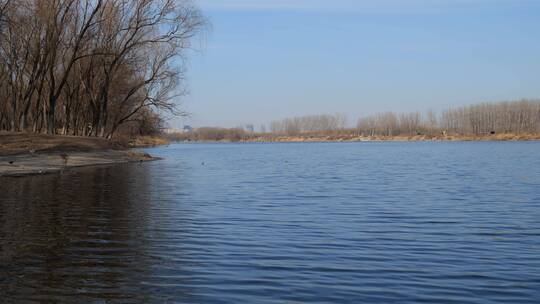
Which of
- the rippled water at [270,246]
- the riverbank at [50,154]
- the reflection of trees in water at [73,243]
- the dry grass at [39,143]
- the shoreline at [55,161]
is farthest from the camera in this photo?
the dry grass at [39,143]

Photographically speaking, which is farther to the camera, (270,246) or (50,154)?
(50,154)

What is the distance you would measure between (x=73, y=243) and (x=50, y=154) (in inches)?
1139

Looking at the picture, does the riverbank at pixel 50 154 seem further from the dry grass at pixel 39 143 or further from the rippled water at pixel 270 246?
the rippled water at pixel 270 246

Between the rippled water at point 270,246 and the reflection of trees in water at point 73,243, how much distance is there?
3 centimetres

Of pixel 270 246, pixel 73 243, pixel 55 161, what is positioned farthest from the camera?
pixel 55 161

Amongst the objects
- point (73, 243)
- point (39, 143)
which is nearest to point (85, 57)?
point (39, 143)

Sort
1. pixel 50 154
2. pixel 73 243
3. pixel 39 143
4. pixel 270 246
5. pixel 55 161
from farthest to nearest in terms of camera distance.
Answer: pixel 39 143 → pixel 50 154 → pixel 55 161 → pixel 73 243 → pixel 270 246

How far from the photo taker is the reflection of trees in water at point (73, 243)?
8.16m

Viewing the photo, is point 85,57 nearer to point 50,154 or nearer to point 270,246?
point 50,154

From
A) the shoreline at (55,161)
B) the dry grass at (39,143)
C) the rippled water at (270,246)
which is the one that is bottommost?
the rippled water at (270,246)

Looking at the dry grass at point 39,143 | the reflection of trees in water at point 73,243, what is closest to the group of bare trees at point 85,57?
the dry grass at point 39,143

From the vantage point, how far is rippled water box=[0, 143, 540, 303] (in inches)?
313

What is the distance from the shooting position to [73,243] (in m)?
11.5

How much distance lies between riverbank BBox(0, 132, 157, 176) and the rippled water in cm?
1068
